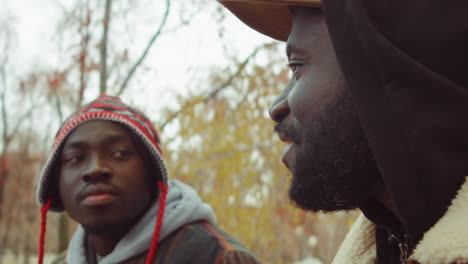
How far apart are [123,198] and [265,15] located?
45.6 inches

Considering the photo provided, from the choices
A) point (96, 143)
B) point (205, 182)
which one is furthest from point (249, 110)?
point (96, 143)

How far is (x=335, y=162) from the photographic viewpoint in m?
1.28

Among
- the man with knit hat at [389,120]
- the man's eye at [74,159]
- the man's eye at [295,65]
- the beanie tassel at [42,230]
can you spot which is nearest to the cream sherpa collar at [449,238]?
the man with knit hat at [389,120]

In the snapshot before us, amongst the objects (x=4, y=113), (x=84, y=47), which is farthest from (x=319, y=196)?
(x=4, y=113)

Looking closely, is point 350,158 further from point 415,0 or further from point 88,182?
point 88,182

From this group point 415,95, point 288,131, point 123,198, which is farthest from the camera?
point 123,198

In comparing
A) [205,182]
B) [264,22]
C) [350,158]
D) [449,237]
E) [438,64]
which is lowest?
[205,182]

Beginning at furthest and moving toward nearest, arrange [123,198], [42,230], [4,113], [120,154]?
[4,113]
[42,230]
[120,154]
[123,198]

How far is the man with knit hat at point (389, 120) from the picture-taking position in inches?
41.3

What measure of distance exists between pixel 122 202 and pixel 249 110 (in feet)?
8.47

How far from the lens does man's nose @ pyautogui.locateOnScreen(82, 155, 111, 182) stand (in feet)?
7.62

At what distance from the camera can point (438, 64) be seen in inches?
42.9

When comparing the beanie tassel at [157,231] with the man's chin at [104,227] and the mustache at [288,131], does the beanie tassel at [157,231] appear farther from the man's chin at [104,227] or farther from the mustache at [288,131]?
the mustache at [288,131]

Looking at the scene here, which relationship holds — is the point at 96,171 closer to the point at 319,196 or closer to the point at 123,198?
the point at 123,198
